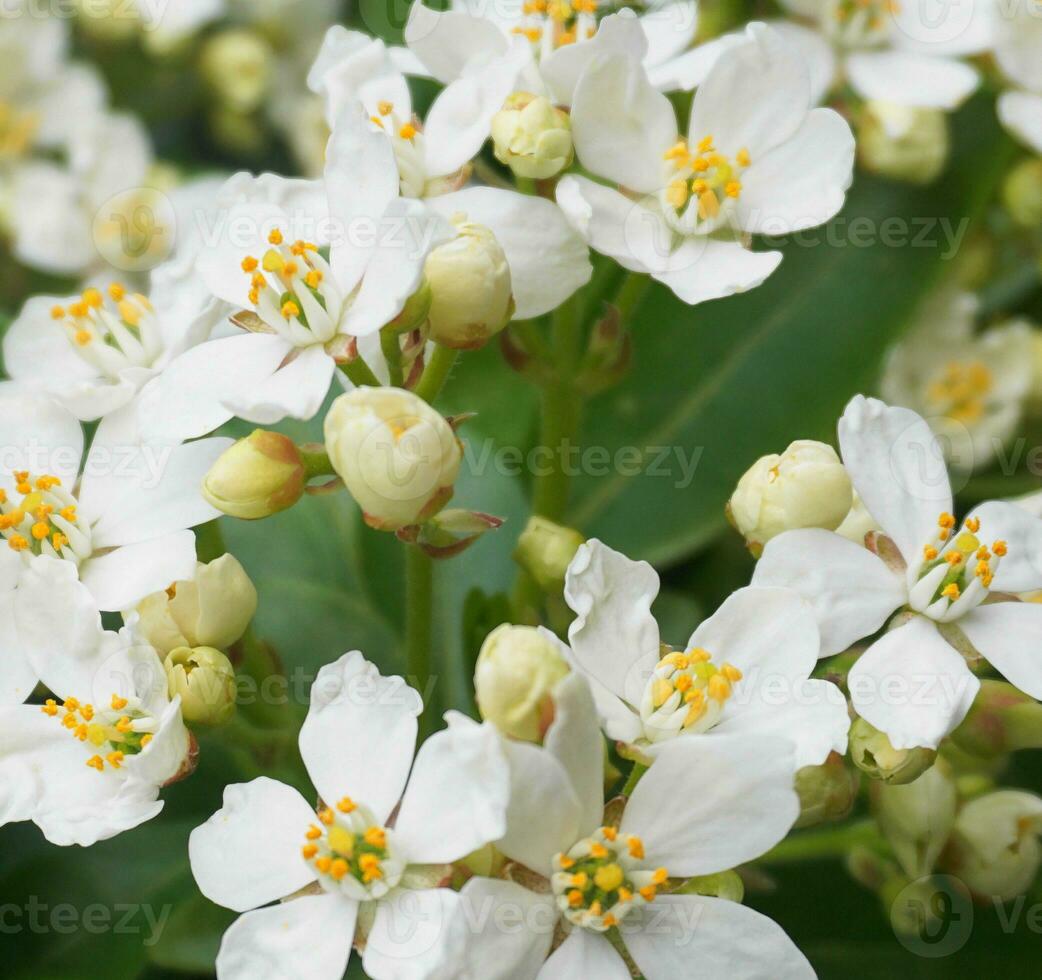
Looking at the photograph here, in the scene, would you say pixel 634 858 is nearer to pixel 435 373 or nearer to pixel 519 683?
pixel 519 683

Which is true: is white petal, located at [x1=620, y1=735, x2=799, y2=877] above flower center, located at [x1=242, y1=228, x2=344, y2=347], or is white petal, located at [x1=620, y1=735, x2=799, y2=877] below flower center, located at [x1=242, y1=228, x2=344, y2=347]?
below

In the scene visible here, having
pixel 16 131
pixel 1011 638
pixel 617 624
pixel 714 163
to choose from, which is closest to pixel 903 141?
pixel 714 163

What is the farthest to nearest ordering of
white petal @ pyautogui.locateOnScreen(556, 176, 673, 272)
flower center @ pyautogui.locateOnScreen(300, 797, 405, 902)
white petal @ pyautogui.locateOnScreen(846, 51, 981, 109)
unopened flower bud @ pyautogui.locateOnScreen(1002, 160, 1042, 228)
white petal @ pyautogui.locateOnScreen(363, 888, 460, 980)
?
unopened flower bud @ pyautogui.locateOnScreen(1002, 160, 1042, 228) < white petal @ pyautogui.locateOnScreen(846, 51, 981, 109) < white petal @ pyautogui.locateOnScreen(556, 176, 673, 272) < flower center @ pyautogui.locateOnScreen(300, 797, 405, 902) < white petal @ pyautogui.locateOnScreen(363, 888, 460, 980)

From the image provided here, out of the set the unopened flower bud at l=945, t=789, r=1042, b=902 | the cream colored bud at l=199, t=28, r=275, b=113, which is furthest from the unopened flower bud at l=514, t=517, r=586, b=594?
the cream colored bud at l=199, t=28, r=275, b=113

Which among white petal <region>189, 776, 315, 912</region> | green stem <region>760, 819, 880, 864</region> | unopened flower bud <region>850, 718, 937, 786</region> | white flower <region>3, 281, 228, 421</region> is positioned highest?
white flower <region>3, 281, 228, 421</region>

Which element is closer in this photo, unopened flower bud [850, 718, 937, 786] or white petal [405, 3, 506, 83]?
unopened flower bud [850, 718, 937, 786]

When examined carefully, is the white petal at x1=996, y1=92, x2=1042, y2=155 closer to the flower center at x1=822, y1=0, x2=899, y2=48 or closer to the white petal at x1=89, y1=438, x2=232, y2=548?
the flower center at x1=822, y1=0, x2=899, y2=48
